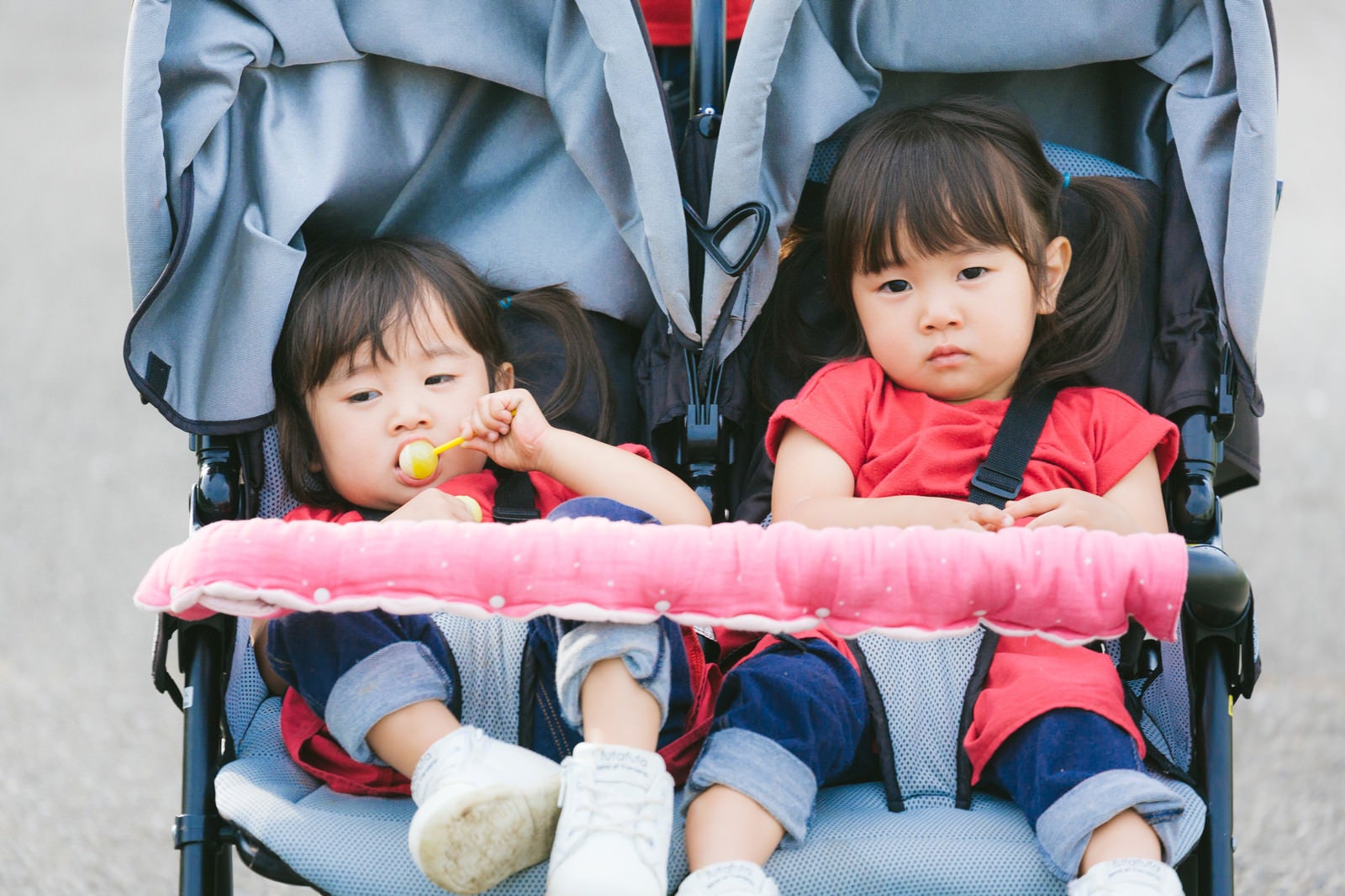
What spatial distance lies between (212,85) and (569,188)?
52cm

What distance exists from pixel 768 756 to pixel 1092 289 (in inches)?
33.9

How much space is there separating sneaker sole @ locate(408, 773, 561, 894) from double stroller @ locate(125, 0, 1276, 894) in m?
0.23

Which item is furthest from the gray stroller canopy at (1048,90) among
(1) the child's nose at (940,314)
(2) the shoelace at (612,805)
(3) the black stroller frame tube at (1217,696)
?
(2) the shoelace at (612,805)

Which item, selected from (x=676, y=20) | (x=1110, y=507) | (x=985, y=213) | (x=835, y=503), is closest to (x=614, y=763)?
(x=835, y=503)

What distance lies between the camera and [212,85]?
5.75 ft

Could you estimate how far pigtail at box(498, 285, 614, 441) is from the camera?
1.96 m

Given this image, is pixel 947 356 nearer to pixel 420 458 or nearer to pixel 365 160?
pixel 420 458

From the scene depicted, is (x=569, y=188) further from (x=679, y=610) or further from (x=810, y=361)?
(x=679, y=610)

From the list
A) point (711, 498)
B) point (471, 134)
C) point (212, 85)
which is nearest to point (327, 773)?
point (711, 498)

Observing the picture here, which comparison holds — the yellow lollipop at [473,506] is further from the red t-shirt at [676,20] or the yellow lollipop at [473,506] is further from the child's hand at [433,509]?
the red t-shirt at [676,20]

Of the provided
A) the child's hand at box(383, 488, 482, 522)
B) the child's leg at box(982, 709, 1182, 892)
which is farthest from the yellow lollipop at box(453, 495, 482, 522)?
the child's leg at box(982, 709, 1182, 892)

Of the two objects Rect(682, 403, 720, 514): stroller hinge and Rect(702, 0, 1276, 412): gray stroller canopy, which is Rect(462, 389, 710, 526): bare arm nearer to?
Rect(682, 403, 720, 514): stroller hinge

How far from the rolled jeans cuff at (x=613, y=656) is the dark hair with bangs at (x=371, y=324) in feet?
2.03

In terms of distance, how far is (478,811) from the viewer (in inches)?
49.1
